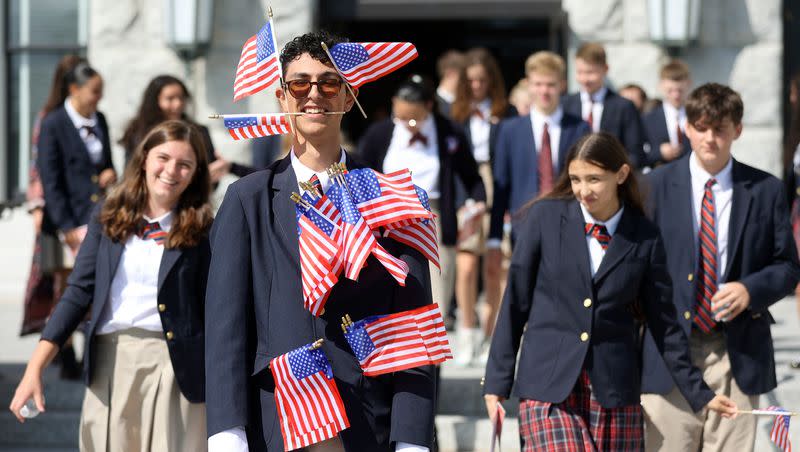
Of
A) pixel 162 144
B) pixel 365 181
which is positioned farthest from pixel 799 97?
pixel 365 181

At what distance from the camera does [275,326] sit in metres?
3.52

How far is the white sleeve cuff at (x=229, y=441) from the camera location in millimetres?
3412

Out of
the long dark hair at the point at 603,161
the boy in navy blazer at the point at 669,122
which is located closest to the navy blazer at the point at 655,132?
the boy in navy blazer at the point at 669,122

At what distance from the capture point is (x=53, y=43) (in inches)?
431

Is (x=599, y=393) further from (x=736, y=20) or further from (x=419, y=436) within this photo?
(x=736, y=20)

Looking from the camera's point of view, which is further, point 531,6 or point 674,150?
point 531,6

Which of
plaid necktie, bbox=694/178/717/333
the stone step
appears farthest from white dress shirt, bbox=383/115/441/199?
plaid necktie, bbox=694/178/717/333

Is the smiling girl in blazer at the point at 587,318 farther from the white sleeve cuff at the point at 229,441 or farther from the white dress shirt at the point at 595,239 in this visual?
the white sleeve cuff at the point at 229,441

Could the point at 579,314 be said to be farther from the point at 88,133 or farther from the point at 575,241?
the point at 88,133

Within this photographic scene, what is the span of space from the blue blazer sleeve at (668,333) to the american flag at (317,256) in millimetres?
1929

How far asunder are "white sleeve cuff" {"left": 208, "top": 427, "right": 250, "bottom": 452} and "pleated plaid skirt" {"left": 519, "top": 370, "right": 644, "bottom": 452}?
180 centimetres

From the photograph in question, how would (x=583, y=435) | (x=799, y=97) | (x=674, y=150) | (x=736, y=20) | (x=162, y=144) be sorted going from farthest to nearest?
(x=736, y=20) < (x=799, y=97) < (x=674, y=150) < (x=162, y=144) < (x=583, y=435)

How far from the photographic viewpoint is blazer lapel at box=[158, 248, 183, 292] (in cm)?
509

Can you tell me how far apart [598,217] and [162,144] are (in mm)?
1772
